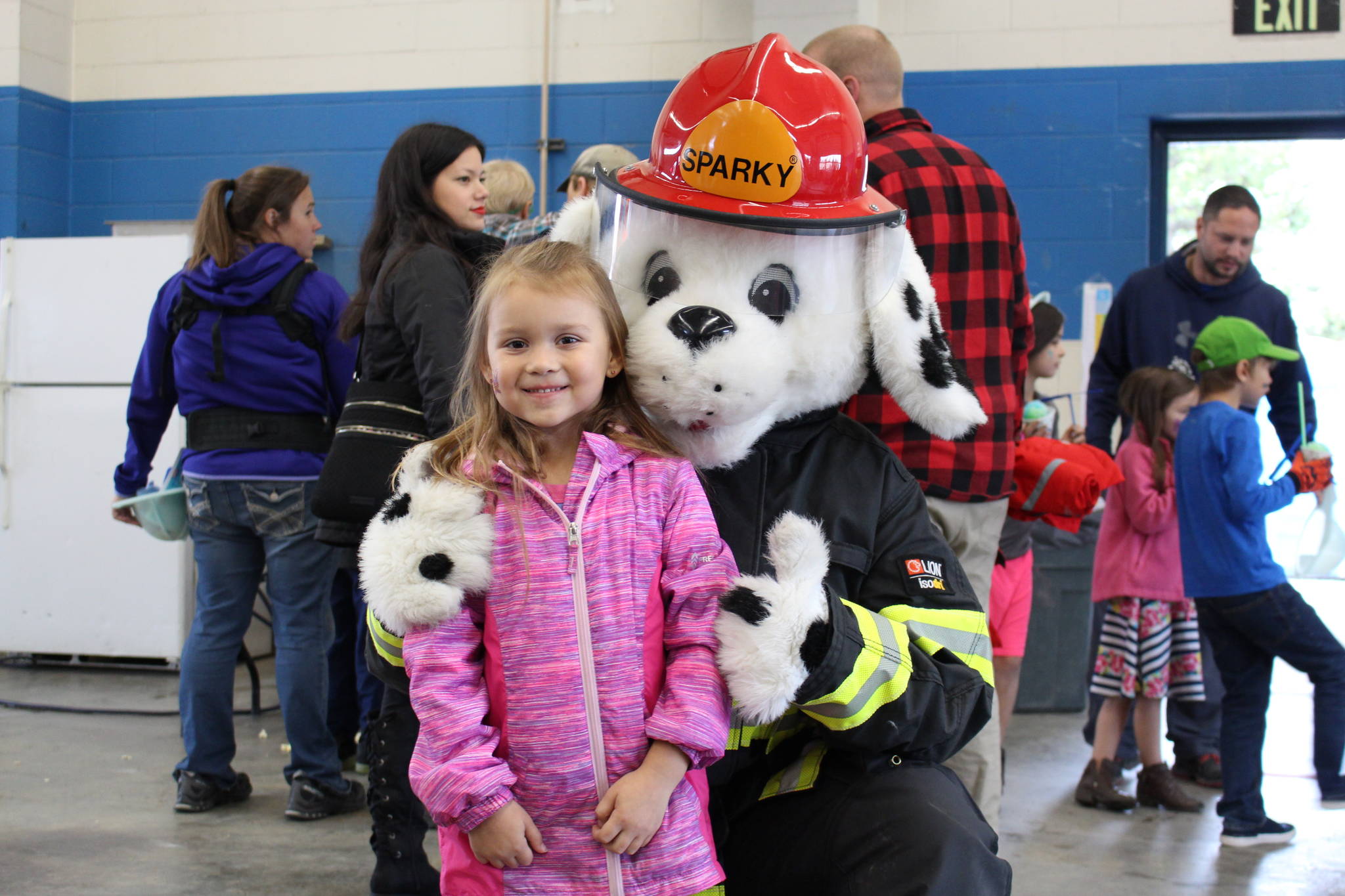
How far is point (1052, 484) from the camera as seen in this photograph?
2615mm

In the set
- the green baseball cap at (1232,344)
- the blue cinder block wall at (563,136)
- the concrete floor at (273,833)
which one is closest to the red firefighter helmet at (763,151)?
the concrete floor at (273,833)

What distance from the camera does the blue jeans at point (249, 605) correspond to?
3.20 meters

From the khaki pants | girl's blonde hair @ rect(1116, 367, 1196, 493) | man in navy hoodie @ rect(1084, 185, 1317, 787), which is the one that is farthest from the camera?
man in navy hoodie @ rect(1084, 185, 1317, 787)

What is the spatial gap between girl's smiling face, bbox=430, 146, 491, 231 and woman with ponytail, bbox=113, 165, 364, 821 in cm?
58

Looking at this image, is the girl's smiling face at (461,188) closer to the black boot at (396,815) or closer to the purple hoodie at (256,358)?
the purple hoodie at (256,358)

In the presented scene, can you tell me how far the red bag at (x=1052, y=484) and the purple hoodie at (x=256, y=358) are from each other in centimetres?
180

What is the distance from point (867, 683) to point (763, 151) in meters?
0.62

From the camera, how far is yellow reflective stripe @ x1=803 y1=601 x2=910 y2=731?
1266 millimetres


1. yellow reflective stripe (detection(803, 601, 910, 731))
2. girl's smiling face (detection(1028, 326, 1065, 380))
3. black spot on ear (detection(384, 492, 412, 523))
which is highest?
girl's smiling face (detection(1028, 326, 1065, 380))

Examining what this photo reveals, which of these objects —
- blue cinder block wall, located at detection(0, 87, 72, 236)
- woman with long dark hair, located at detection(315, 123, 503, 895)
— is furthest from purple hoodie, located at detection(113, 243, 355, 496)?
blue cinder block wall, located at detection(0, 87, 72, 236)

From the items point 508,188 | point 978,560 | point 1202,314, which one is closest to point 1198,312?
point 1202,314

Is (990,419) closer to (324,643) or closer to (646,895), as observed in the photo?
(646,895)

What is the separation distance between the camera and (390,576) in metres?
1.34

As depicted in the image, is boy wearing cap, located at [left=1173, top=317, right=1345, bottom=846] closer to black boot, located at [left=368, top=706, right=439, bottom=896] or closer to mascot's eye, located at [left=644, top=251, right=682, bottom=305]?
black boot, located at [left=368, top=706, right=439, bottom=896]
